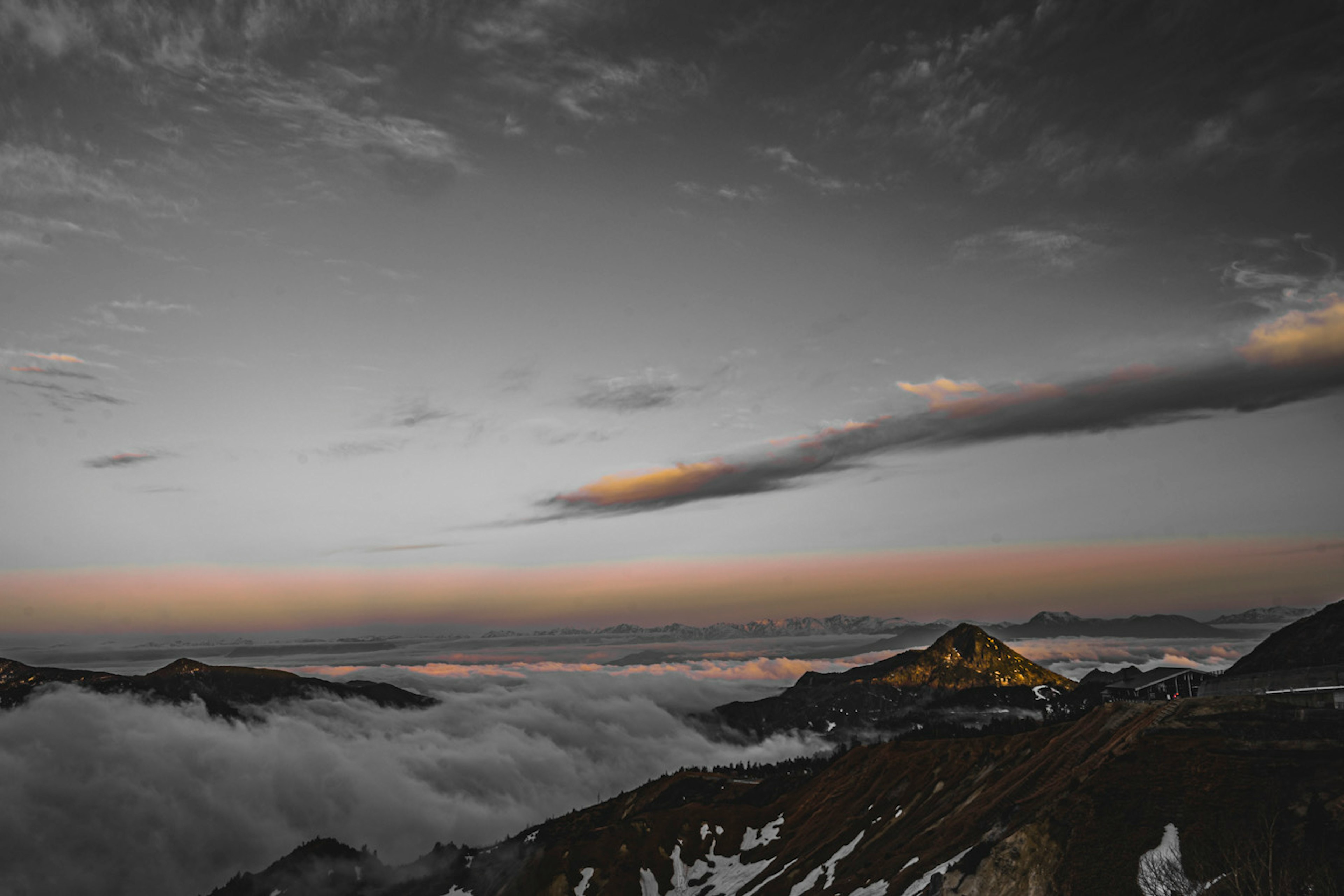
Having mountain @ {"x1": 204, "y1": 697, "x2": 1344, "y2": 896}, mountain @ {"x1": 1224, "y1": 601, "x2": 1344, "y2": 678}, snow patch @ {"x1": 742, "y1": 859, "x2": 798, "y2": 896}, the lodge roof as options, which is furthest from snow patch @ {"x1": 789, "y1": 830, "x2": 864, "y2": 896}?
mountain @ {"x1": 1224, "y1": 601, "x2": 1344, "y2": 678}

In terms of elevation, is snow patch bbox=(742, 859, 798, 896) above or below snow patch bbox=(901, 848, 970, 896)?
below

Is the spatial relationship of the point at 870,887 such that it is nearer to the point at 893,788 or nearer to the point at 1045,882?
the point at 1045,882

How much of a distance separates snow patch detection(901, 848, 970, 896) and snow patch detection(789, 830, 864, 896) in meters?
31.6

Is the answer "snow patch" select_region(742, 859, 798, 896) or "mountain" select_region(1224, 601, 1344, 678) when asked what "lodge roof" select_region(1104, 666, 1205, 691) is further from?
"snow patch" select_region(742, 859, 798, 896)

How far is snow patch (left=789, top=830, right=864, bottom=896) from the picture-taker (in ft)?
417

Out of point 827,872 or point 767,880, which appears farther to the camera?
point 767,880

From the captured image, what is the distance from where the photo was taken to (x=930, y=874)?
93.1 m

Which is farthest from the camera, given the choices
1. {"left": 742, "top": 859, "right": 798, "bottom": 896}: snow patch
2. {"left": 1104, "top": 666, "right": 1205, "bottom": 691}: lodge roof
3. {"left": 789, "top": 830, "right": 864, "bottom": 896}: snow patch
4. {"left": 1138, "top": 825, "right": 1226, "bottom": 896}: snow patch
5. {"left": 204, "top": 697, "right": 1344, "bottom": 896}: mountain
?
{"left": 1104, "top": 666, "right": 1205, "bottom": 691}: lodge roof

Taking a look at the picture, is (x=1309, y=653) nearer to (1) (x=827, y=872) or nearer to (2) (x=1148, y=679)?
(2) (x=1148, y=679)

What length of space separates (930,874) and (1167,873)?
37198mm

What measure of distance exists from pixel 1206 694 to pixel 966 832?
221 feet

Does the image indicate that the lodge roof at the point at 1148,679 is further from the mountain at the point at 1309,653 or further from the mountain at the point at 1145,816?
the mountain at the point at 1145,816

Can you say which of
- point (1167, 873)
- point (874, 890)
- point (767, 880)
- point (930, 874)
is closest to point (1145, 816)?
point (1167, 873)

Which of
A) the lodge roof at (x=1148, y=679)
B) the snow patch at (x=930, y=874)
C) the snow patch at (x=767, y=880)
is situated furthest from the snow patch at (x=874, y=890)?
the lodge roof at (x=1148, y=679)
